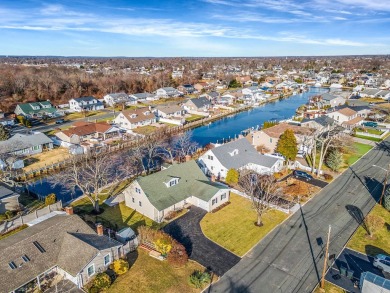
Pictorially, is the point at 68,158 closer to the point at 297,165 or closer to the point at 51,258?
the point at 51,258

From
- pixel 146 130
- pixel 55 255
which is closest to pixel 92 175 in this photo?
pixel 55 255

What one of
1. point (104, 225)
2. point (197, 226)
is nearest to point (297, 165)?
point (197, 226)

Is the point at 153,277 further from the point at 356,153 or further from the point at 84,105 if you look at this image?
the point at 84,105

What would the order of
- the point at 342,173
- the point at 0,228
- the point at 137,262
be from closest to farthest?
the point at 137,262, the point at 0,228, the point at 342,173

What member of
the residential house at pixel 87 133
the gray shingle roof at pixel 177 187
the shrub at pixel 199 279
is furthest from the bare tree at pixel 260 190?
the residential house at pixel 87 133

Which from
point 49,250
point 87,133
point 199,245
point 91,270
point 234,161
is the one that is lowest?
point 199,245

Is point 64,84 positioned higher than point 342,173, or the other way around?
point 64,84

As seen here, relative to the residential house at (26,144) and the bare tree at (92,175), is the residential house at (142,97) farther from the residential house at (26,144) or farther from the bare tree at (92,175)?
the bare tree at (92,175)
